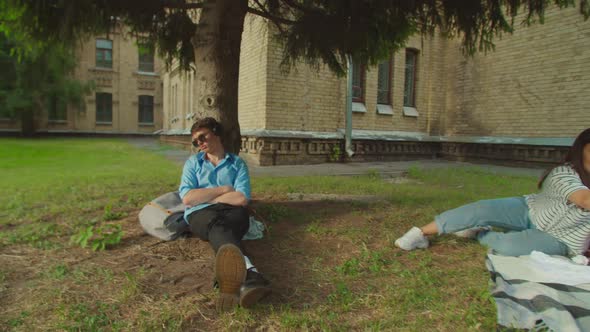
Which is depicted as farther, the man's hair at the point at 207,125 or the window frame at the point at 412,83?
the window frame at the point at 412,83

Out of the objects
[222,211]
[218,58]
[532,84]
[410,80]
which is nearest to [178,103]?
[410,80]

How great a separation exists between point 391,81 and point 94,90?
2479 cm

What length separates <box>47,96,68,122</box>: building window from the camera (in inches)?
1088

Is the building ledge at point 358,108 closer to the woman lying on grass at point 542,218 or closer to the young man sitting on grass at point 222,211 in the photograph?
the woman lying on grass at point 542,218

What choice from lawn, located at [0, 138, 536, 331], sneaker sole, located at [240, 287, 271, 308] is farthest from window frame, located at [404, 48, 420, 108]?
sneaker sole, located at [240, 287, 271, 308]

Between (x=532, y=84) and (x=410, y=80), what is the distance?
3900mm

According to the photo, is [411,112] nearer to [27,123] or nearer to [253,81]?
[253,81]

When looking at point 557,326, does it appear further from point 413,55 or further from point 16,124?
point 16,124

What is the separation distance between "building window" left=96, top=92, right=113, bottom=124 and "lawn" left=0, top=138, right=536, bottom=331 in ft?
95.6

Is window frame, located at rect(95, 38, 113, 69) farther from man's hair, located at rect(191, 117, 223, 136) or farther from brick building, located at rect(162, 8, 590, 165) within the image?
man's hair, located at rect(191, 117, 223, 136)

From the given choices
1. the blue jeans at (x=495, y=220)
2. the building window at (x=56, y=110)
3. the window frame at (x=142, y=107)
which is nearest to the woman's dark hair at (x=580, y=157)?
the blue jeans at (x=495, y=220)

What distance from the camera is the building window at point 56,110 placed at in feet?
90.7

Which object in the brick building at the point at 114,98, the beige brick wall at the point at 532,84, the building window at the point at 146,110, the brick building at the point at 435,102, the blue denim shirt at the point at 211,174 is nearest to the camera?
the blue denim shirt at the point at 211,174

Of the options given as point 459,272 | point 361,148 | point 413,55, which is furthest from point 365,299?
point 413,55
